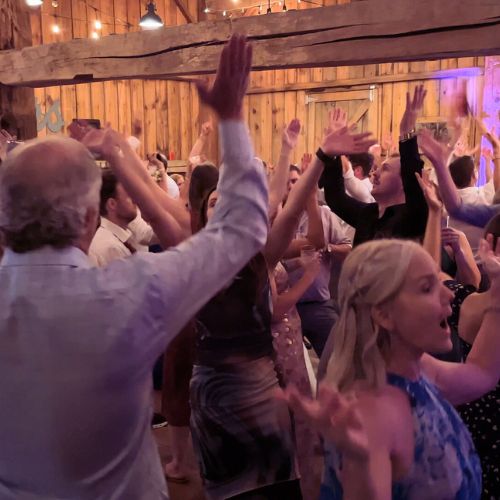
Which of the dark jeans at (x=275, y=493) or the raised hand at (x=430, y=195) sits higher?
the raised hand at (x=430, y=195)

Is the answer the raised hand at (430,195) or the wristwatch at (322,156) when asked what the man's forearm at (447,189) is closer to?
the raised hand at (430,195)

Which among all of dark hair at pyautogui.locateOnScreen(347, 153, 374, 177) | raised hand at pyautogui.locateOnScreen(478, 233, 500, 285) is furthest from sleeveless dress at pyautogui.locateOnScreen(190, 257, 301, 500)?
dark hair at pyautogui.locateOnScreen(347, 153, 374, 177)

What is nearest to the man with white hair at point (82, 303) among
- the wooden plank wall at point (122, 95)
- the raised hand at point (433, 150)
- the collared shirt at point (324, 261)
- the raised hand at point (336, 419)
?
the raised hand at point (336, 419)

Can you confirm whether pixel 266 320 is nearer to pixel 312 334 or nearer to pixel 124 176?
pixel 124 176

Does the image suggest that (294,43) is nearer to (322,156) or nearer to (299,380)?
(322,156)

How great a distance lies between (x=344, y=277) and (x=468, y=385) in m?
0.44

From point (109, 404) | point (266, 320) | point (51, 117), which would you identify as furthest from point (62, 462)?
point (51, 117)

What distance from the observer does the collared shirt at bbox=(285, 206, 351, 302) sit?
3.28m

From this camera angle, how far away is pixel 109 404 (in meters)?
1.01

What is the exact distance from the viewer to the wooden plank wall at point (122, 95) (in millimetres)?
8367

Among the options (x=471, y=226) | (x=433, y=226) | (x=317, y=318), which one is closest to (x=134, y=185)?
(x=433, y=226)

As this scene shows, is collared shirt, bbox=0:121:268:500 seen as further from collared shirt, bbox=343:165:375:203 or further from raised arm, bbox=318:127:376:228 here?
collared shirt, bbox=343:165:375:203

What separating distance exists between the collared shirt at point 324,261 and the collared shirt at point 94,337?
82.6 inches

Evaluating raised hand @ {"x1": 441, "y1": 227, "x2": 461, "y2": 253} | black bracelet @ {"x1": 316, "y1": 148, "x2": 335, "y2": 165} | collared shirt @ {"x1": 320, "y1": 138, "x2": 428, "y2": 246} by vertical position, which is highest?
black bracelet @ {"x1": 316, "y1": 148, "x2": 335, "y2": 165}
